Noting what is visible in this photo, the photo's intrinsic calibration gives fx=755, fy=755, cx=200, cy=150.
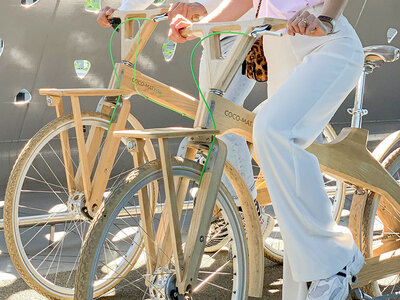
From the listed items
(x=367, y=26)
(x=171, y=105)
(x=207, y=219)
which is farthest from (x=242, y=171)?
(x=367, y=26)

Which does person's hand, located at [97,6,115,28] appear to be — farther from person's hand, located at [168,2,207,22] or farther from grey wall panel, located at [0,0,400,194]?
grey wall panel, located at [0,0,400,194]

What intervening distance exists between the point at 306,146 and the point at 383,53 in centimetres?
70

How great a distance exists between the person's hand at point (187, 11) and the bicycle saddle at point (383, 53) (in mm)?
752

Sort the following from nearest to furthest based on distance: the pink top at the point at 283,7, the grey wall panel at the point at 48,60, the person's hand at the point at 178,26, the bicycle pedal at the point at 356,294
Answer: the person's hand at the point at 178,26 < the pink top at the point at 283,7 < the bicycle pedal at the point at 356,294 < the grey wall panel at the point at 48,60

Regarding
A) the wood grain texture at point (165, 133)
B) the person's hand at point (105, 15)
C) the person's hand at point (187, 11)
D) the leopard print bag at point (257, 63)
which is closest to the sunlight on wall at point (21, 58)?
the person's hand at point (105, 15)

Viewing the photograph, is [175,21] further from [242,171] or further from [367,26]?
[367,26]

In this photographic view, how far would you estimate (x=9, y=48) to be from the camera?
4.72 metres

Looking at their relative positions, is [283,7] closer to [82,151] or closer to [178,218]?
[178,218]

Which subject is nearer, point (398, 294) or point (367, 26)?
point (398, 294)

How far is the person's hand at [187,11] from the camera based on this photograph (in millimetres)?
2395

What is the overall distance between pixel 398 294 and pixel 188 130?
116cm

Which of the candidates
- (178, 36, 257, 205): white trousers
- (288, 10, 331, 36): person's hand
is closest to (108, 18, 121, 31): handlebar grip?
(178, 36, 257, 205): white trousers

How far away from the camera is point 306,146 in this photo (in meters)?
2.35

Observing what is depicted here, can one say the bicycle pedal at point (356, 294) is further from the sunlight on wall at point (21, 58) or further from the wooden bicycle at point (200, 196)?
the sunlight on wall at point (21, 58)
